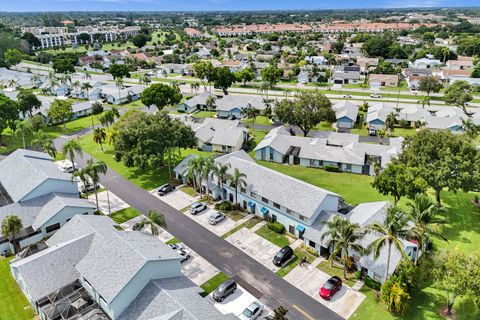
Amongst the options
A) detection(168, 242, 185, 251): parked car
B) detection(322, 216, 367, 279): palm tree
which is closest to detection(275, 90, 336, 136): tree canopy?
detection(322, 216, 367, 279): palm tree

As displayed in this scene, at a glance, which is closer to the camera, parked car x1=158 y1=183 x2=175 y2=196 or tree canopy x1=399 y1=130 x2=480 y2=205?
tree canopy x1=399 y1=130 x2=480 y2=205

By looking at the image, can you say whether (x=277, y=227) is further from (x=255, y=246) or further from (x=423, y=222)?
(x=423, y=222)

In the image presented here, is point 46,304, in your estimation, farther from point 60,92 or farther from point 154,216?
point 60,92

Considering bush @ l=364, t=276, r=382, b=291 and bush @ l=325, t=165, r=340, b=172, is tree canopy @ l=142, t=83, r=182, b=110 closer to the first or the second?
bush @ l=325, t=165, r=340, b=172

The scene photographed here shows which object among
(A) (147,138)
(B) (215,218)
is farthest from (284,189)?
(A) (147,138)

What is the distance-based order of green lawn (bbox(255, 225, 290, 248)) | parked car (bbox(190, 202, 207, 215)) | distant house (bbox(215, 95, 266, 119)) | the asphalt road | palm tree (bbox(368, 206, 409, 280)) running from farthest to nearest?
distant house (bbox(215, 95, 266, 119)), parked car (bbox(190, 202, 207, 215)), green lawn (bbox(255, 225, 290, 248)), the asphalt road, palm tree (bbox(368, 206, 409, 280))

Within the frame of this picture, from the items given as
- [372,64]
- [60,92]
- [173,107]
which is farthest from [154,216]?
[372,64]
